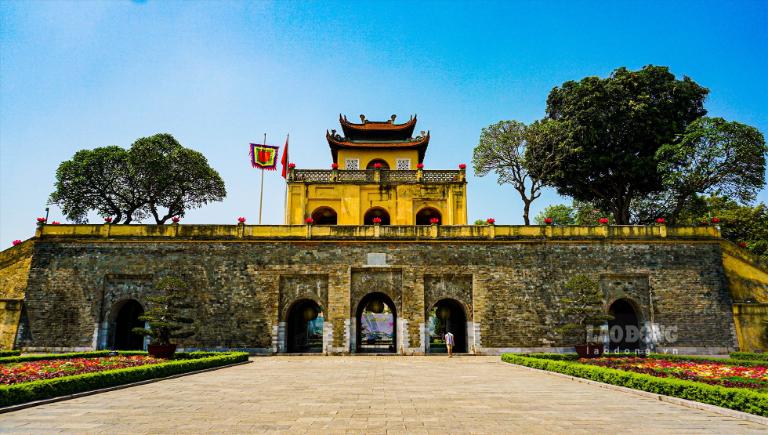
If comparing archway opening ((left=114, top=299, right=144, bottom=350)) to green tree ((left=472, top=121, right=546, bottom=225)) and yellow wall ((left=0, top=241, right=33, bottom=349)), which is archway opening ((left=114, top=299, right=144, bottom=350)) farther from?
green tree ((left=472, top=121, right=546, bottom=225))

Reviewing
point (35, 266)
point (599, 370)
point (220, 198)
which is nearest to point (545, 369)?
point (599, 370)

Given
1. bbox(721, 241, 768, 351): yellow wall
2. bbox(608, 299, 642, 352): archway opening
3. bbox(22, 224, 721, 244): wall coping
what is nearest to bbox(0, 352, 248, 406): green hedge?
bbox(22, 224, 721, 244): wall coping

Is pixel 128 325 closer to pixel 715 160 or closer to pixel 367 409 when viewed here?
pixel 367 409

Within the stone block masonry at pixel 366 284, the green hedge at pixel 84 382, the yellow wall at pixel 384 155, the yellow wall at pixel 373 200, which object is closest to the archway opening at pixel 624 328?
the stone block masonry at pixel 366 284

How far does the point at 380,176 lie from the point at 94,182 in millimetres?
19830

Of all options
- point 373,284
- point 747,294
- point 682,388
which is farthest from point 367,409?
point 747,294

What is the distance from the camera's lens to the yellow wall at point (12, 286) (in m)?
22.4

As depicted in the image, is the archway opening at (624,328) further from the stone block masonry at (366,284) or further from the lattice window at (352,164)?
the lattice window at (352,164)

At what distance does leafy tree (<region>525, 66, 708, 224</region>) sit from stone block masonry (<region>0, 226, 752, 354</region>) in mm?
7177

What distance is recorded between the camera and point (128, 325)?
24078 mm

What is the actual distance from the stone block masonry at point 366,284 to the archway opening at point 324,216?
6124 millimetres

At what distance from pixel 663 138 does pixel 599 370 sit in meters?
21.4

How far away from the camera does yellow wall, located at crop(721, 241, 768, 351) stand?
2216 cm

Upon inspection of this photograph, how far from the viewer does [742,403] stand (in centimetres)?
789
